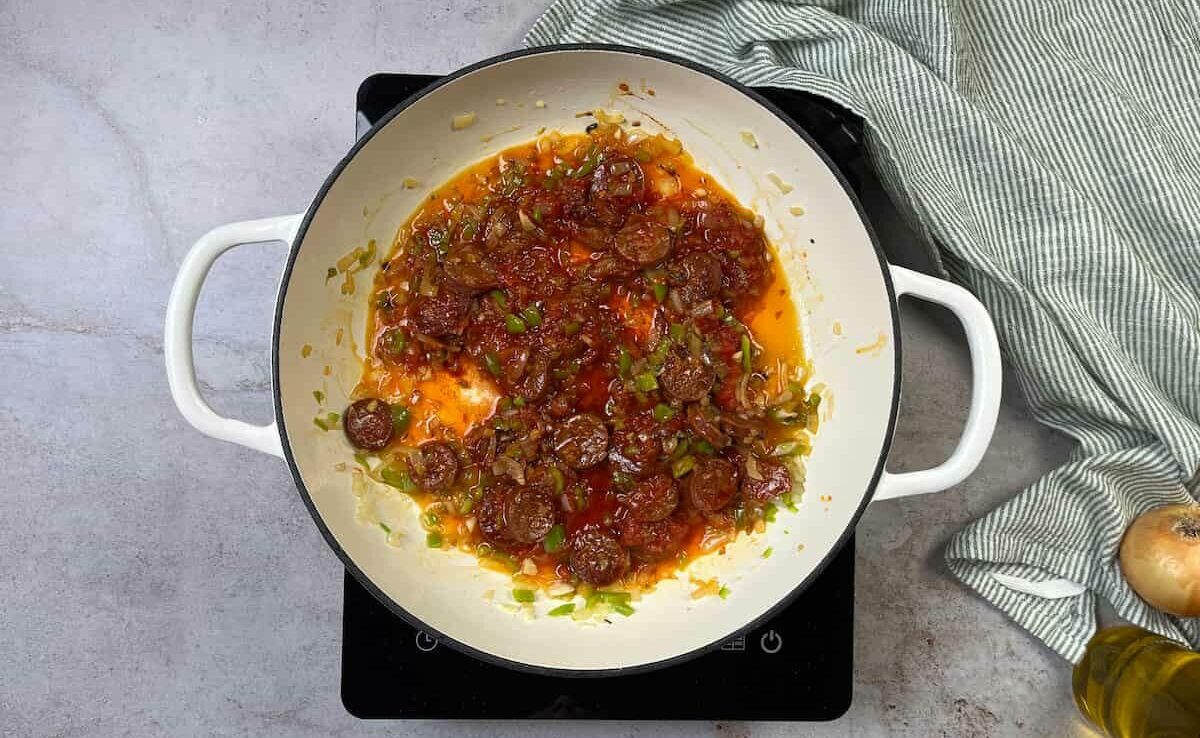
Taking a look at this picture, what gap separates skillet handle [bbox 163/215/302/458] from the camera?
1.84 m

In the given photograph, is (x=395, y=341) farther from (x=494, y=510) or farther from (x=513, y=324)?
(x=494, y=510)

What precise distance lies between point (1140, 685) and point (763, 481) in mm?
950

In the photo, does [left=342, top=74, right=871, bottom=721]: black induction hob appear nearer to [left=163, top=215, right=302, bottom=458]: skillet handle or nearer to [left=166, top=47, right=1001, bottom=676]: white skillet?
[left=166, top=47, right=1001, bottom=676]: white skillet

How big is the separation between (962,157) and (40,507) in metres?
2.41

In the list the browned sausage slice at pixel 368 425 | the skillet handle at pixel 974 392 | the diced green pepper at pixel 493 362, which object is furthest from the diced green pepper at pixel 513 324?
the skillet handle at pixel 974 392

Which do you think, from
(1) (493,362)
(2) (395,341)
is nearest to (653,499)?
(1) (493,362)

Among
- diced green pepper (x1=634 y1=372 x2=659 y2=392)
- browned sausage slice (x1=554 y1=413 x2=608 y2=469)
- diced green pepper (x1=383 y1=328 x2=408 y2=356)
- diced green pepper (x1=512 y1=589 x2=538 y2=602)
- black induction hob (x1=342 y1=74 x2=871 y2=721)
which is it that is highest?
diced green pepper (x1=634 y1=372 x2=659 y2=392)

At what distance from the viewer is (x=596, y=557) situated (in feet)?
7.16

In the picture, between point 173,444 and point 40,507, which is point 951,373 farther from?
point 40,507

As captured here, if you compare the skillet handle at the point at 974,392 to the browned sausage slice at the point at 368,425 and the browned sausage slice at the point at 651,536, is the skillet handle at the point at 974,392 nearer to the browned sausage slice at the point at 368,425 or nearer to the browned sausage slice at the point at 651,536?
the browned sausage slice at the point at 651,536

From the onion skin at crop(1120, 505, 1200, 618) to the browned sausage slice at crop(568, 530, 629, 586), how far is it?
1.21 m

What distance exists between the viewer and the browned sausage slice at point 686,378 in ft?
7.08

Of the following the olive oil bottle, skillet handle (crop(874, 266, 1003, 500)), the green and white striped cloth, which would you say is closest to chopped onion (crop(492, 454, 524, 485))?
skillet handle (crop(874, 266, 1003, 500))

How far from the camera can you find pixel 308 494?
6.40ft
